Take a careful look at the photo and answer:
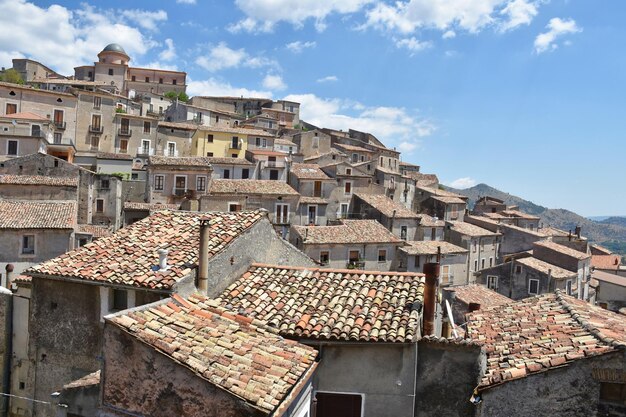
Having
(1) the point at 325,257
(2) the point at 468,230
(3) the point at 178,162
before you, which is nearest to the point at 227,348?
(1) the point at 325,257

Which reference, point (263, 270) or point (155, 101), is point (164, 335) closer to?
point (263, 270)

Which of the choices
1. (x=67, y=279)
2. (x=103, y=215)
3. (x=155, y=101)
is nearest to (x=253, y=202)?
(x=103, y=215)

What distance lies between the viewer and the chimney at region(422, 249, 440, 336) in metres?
11.7

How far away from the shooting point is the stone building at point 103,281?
11711mm

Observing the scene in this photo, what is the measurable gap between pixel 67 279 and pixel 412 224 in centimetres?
4118

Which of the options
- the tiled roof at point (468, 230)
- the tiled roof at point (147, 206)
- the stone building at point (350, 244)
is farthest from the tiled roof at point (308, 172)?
the tiled roof at point (468, 230)

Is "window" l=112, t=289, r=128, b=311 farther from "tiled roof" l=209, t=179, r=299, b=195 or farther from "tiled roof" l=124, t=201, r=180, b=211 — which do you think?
"tiled roof" l=209, t=179, r=299, b=195

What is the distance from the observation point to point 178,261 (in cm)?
1214

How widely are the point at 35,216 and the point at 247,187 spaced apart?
2012 centimetres

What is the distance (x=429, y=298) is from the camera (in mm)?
11781

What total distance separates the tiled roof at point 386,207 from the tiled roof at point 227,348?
39.7 metres

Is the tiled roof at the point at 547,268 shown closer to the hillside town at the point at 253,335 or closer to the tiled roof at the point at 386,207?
the tiled roof at the point at 386,207

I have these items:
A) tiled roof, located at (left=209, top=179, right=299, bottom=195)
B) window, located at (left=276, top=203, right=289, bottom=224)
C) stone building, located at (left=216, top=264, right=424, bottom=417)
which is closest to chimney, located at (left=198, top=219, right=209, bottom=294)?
stone building, located at (left=216, top=264, right=424, bottom=417)

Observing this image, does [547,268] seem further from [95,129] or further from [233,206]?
[95,129]
